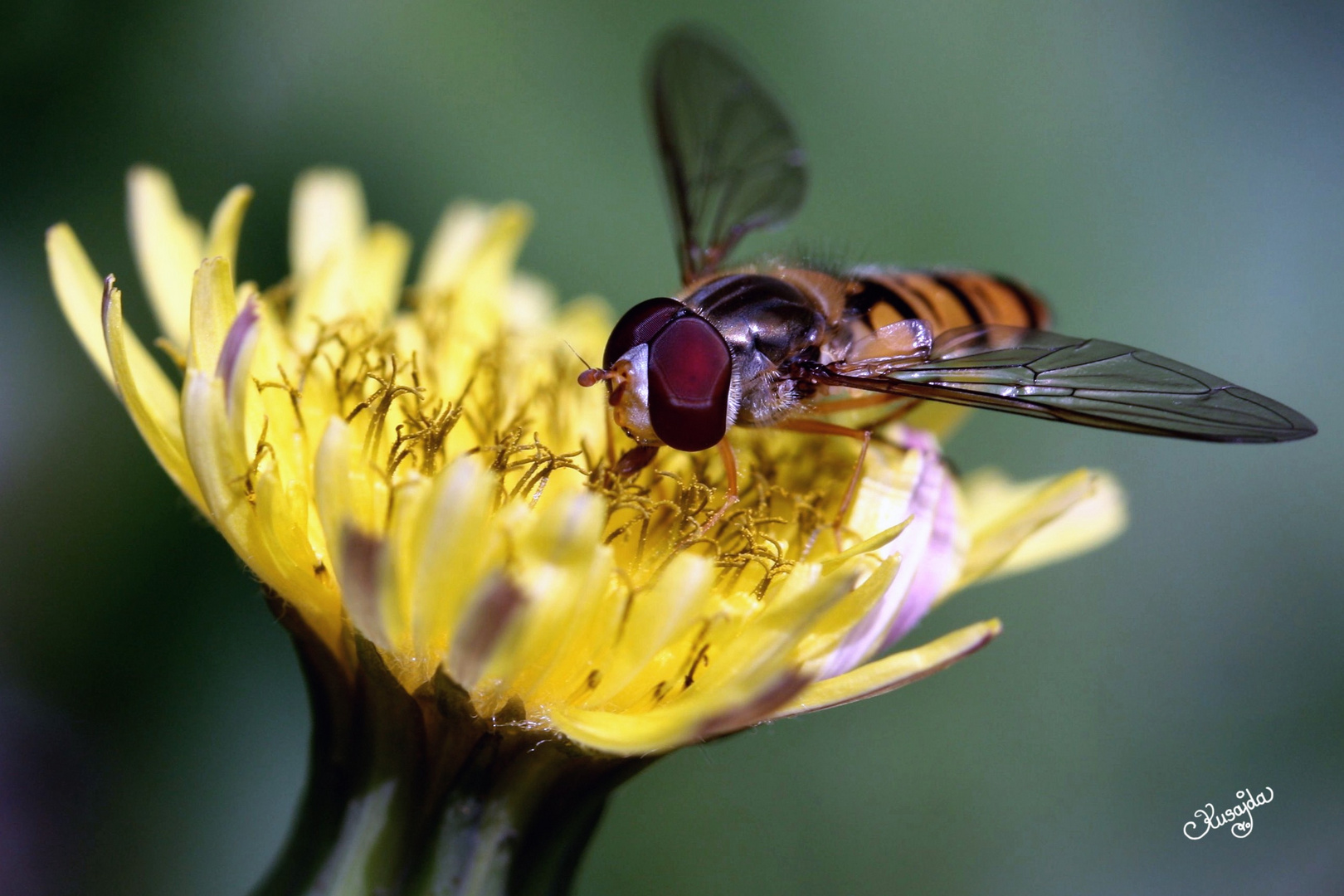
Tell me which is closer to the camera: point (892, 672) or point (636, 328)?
point (892, 672)

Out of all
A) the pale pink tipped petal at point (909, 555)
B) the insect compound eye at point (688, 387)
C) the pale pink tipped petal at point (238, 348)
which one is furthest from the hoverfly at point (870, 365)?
the pale pink tipped petal at point (238, 348)

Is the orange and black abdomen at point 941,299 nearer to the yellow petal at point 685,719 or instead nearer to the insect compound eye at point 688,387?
the insect compound eye at point 688,387

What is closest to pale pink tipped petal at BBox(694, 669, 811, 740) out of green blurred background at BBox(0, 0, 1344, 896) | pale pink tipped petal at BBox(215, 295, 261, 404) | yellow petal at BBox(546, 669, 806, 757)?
yellow petal at BBox(546, 669, 806, 757)

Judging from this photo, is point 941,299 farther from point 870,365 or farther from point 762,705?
point 762,705

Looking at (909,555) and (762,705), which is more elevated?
(909,555)

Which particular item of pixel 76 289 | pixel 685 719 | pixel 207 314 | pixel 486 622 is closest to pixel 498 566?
pixel 486 622

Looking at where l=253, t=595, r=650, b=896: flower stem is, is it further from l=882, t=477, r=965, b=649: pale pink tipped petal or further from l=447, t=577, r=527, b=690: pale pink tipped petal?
l=882, t=477, r=965, b=649: pale pink tipped petal
